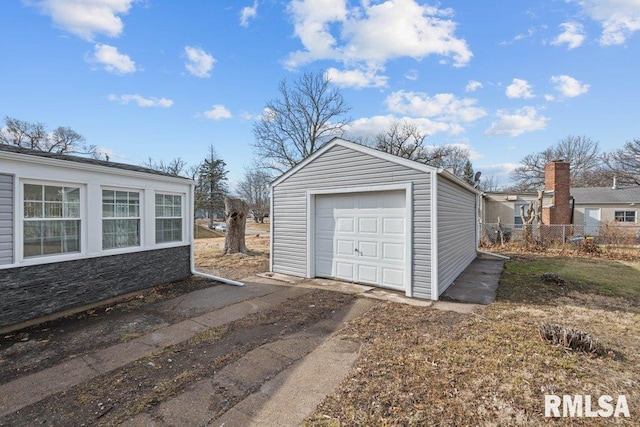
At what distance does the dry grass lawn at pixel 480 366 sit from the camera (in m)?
2.50

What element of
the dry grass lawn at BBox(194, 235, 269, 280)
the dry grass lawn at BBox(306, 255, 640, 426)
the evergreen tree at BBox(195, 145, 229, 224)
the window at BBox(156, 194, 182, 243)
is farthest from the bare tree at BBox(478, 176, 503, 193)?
the window at BBox(156, 194, 182, 243)

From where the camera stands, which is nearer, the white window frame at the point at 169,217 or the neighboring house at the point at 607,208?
the white window frame at the point at 169,217

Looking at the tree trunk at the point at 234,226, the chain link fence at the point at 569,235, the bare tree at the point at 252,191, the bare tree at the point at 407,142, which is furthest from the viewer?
the bare tree at the point at 252,191

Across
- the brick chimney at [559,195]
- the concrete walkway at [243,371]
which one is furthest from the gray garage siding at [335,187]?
the brick chimney at [559,195]

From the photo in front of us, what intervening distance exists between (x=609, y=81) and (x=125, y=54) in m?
16.3

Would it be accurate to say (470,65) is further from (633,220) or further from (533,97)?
(633,220)

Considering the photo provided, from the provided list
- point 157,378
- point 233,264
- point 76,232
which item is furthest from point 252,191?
point 157,378

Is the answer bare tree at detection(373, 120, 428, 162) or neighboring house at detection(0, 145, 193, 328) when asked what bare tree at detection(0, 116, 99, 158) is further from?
bare tree at detection(373, 120, 428, 162)

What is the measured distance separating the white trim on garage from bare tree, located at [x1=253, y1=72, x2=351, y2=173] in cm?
1852

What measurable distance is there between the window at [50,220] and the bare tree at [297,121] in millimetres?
20807

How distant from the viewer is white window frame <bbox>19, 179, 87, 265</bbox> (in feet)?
14.9

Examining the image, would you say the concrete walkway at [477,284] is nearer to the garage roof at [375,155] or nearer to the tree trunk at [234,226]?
the garage roof at [375,155]

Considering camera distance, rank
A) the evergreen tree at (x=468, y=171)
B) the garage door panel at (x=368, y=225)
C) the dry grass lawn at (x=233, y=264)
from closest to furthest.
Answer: the garage door panel at (x=368, y=225) → the dry grass lawn at (x=233, y=264) → the evergreen tree at (x=468, y=171)

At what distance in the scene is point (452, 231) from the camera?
7508 millimetres
